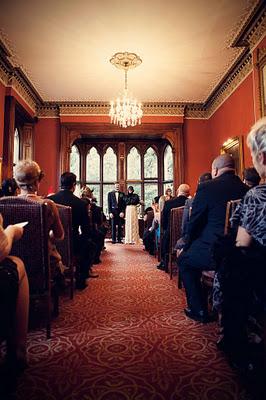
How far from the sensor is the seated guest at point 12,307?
1.29 m

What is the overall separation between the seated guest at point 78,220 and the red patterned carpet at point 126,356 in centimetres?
59

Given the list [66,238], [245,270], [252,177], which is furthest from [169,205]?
[245,270]

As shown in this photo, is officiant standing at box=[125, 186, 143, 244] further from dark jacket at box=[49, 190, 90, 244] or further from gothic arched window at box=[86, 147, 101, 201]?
dark jacket at box=[49, 190, 90, 244]

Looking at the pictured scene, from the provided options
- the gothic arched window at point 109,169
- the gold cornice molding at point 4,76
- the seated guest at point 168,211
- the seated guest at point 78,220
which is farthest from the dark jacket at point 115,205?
the seated guest at point 78,220

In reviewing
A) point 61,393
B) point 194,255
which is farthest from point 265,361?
point 194,255

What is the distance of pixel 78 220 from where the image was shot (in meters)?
3.37

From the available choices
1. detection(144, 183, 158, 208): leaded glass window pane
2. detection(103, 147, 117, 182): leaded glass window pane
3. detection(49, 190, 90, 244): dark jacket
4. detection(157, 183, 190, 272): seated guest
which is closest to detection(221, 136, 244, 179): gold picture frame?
detection(157, 183, 190, 272): seated guest

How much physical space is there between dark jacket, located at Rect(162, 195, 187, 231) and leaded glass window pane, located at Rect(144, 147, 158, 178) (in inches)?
251

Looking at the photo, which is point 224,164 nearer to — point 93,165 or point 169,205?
point 169,205

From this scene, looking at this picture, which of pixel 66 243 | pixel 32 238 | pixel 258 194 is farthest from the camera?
pixel 66 243

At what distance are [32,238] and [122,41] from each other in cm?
463

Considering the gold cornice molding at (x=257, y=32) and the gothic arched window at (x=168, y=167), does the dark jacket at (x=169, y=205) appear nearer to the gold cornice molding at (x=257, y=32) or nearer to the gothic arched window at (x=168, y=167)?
the gold cornice molding at (x=257, y=32)

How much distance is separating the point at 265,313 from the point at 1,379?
1199 millimetres

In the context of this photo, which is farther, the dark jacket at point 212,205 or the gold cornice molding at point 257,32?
the gold cornice molding at point 257,32
